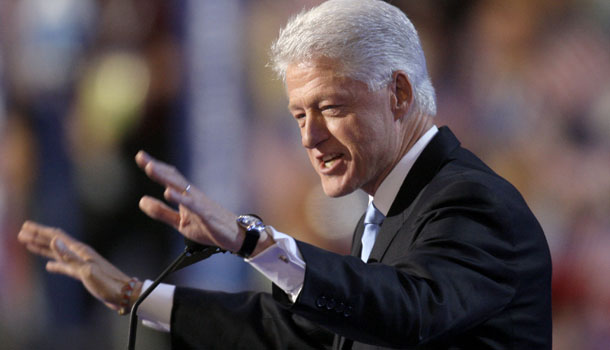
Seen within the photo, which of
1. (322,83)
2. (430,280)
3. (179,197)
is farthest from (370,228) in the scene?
(179,197)

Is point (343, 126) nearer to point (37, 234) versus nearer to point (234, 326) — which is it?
point (234, 326)

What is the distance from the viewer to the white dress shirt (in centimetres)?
126

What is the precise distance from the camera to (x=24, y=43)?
4.21 m

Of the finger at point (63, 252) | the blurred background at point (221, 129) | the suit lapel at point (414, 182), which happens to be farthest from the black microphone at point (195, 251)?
the blurred background at point (221, 129)

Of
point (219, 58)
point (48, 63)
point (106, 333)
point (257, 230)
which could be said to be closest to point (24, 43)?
point (48, 63)

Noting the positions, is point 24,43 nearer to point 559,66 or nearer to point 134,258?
point 134,258

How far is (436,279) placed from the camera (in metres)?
1.31

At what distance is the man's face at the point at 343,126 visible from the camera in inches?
65.1

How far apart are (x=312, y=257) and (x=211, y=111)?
8.46ft

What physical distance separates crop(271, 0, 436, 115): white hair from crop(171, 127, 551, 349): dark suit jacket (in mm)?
198

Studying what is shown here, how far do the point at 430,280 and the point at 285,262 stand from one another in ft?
0.83

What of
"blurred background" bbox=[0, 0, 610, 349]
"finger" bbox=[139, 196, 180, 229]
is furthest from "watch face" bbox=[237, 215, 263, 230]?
"blurred background" bbox=[0, 0, 610, 349]

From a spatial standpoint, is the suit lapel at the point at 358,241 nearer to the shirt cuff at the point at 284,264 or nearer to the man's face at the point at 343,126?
the man's face at the point at 343,126

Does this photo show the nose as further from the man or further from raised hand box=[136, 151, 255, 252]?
raised hand box=[136, 151, 255, 252]
